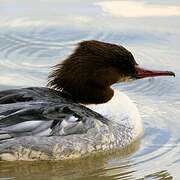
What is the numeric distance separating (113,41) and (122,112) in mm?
2187

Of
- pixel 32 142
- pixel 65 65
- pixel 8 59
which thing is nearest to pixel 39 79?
pixel 8 59

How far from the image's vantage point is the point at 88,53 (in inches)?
298

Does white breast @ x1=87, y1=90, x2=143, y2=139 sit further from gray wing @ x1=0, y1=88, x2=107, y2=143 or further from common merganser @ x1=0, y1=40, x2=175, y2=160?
gray wing @ x1=0, y1=88, x2=107, y2=143

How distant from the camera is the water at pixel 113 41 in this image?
7.04m

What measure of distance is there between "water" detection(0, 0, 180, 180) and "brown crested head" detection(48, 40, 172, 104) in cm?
59

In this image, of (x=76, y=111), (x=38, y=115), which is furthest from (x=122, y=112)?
(x=38, y=115)

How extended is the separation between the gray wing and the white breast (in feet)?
0.81

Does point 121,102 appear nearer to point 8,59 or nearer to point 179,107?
point 179,107

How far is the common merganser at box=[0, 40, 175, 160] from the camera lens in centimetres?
700

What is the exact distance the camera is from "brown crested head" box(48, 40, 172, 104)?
24.7ft

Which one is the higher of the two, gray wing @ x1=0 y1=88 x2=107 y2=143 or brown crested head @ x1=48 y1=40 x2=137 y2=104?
brown crested head @ x1=48 y1=40 x2=137 y2=104

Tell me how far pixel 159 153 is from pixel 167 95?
4.59ft

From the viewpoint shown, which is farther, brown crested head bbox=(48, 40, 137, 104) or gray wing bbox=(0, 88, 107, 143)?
brown crested head bbox=(48, 40, 137, 104)

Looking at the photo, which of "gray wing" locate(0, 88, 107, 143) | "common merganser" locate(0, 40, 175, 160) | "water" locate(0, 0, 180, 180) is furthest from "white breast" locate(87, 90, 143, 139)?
"gray wing" locate(0, 88, 107, 143)
